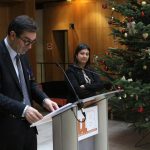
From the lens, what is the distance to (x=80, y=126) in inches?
88.0

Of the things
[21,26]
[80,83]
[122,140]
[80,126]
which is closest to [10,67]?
[21,26]

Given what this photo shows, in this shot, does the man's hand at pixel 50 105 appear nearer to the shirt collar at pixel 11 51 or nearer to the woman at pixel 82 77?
the shirt collar at pixel 11 51

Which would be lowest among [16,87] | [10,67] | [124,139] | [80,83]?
[124,139]

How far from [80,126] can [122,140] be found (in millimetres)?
3029

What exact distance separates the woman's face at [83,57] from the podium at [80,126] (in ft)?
5.45

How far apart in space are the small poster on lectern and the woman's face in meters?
1.79

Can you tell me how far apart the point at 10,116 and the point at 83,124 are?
1.48 feet

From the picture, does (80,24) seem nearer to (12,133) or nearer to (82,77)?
(82,77)

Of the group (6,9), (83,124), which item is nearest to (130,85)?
(83,124)

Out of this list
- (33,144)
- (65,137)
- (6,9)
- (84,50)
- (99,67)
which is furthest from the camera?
(6,9)

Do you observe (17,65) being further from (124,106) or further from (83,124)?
(124,106)

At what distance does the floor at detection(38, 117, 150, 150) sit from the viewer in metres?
4.75

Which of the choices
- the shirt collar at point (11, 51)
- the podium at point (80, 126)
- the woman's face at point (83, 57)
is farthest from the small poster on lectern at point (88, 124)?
the woman's face at point (83, 57)

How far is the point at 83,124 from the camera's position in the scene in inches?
88.7
